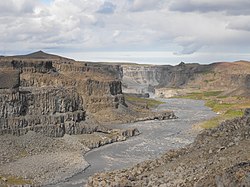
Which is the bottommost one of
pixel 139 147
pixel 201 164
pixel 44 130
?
pixel 139 147

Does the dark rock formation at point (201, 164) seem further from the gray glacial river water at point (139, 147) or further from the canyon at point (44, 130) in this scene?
the gray glacial river water at point (139, 147)

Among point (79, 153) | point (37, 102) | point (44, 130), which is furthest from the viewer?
point (37, 102)

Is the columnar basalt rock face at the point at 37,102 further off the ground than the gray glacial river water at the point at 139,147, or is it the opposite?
the columnar basalt rock face at the point at 37,102

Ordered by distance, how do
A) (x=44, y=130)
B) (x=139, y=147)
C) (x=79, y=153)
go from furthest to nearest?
(x=139, y=147)
(x=44, y=130)
(x=79, y=153)

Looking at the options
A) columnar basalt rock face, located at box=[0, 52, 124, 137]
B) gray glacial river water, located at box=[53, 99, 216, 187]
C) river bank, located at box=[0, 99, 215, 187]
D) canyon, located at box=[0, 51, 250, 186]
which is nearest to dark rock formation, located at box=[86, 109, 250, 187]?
canyon, located at box=[0, 51, 250, 186]

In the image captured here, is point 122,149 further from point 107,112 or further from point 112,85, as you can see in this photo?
point 112,85

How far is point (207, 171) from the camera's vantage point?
107ft

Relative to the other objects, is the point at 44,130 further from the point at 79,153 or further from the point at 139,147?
the point at 139,147

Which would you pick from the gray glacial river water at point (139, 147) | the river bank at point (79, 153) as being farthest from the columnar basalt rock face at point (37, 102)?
the gray glacial river water at point (139, 147)

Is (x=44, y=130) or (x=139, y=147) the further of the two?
(x=139, y=147)

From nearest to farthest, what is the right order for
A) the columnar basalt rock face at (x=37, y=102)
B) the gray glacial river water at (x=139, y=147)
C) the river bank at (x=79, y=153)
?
the river bank at (x=79, y=153)
the gray glacial river water at (x=139, y=147)
the columnar basalt rock face at (x=37, y=102)

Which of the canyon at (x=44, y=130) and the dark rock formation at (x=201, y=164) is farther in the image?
the canyon at (x=44, y=130)

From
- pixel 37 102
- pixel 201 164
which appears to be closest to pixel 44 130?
pixel 37 102

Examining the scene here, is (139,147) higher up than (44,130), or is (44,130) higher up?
(44,130)
